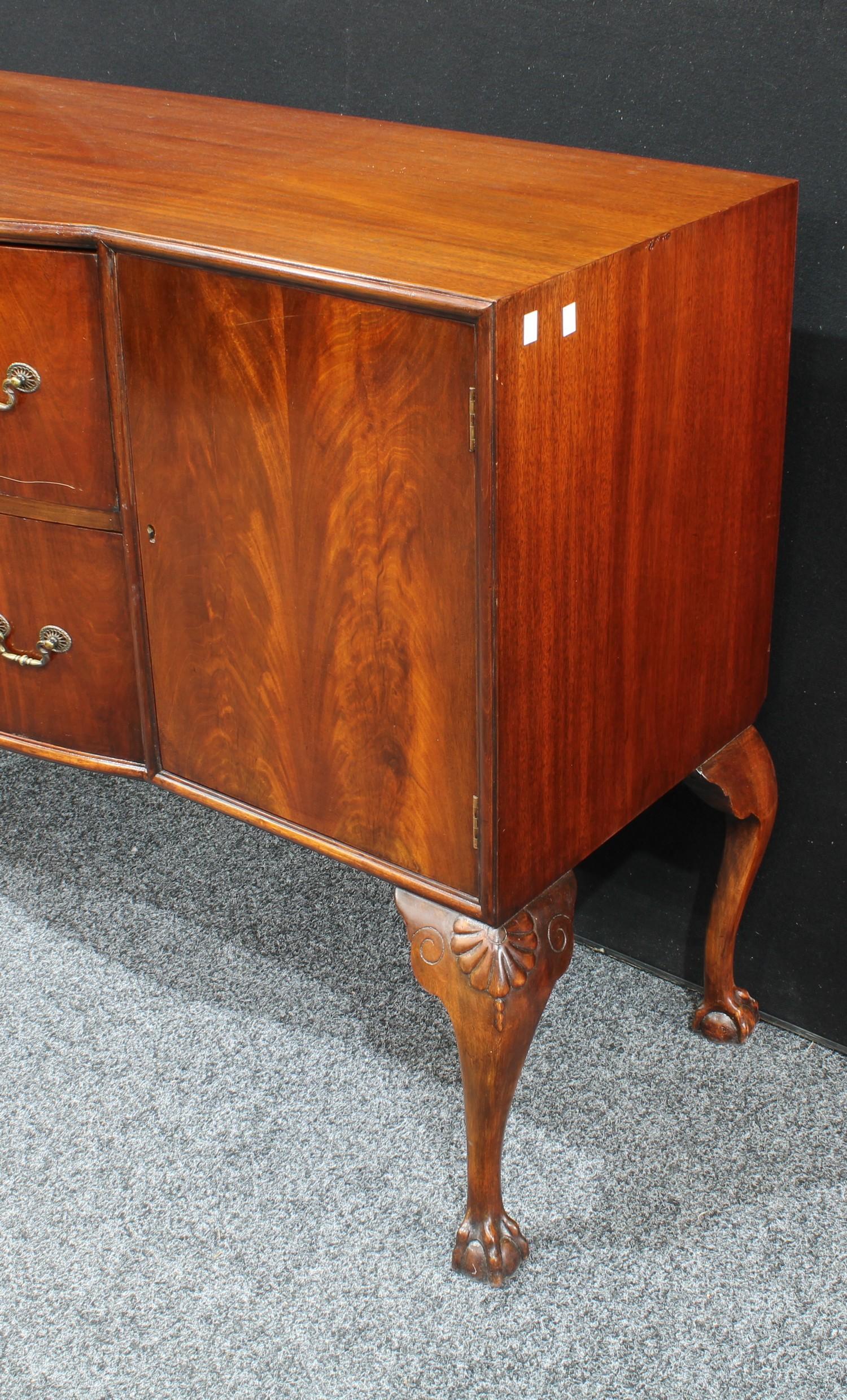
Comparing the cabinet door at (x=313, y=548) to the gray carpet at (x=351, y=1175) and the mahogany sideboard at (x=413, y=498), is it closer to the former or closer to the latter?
the mahogany sideboard at (x=413, y=498)

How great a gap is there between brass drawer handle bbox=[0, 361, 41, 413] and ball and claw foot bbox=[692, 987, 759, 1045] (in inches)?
34.0

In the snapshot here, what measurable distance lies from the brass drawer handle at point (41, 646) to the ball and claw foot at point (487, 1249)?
563 millimetres

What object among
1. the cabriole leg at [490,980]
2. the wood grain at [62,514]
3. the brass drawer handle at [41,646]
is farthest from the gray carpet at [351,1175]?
the wood grain at [62,514]

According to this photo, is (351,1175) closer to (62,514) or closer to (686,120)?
(62,514)

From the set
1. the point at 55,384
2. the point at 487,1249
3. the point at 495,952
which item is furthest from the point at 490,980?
the point at 55,384

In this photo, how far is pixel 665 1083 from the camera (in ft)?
4.74

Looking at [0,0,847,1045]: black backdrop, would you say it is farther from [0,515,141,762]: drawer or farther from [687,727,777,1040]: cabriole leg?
[0,515,141,762]: drawer

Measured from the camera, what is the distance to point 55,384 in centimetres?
110

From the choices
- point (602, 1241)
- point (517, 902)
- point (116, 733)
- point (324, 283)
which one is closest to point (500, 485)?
point (324, 283)

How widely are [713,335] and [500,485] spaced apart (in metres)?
0.26

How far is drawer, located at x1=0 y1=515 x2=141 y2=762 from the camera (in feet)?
3.82

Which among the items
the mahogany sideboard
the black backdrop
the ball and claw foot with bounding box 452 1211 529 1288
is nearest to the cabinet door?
the mahogany sideboard

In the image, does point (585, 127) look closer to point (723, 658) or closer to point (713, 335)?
point (713, 335)

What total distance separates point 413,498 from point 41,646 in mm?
391
